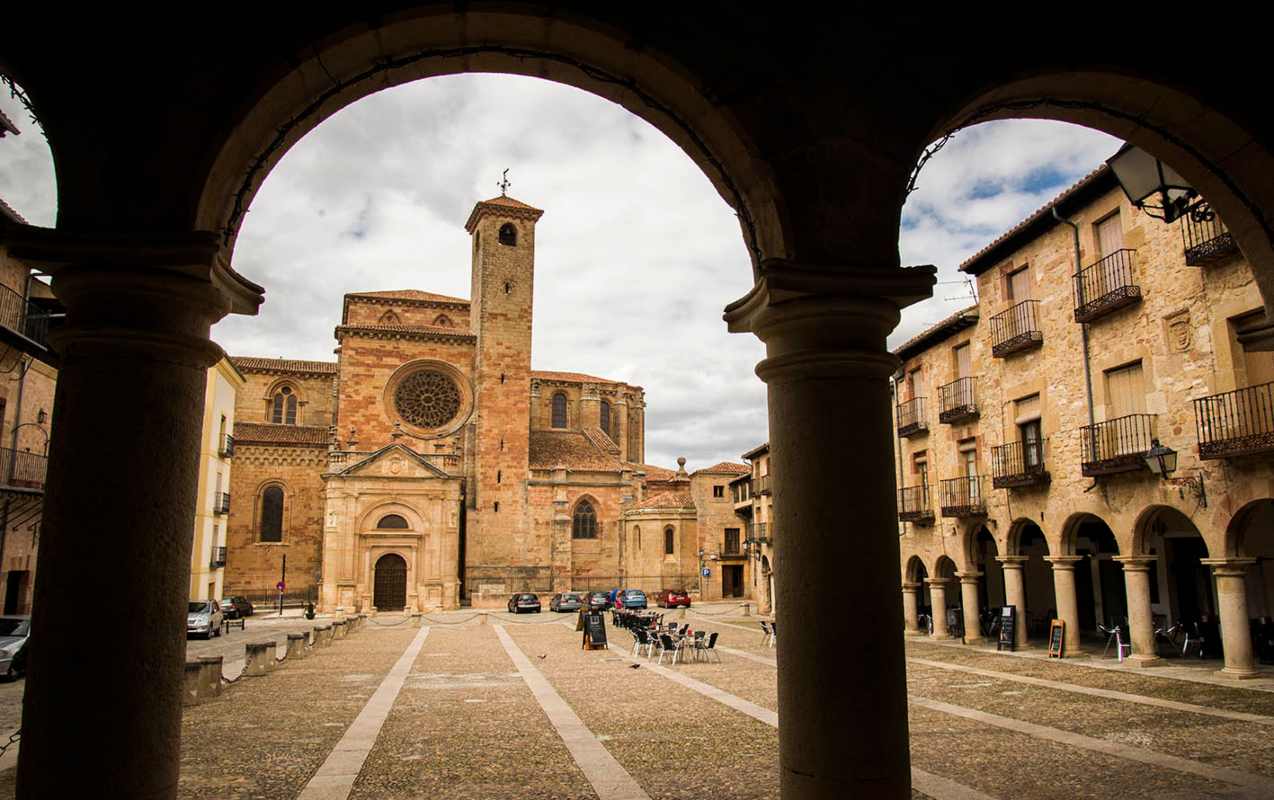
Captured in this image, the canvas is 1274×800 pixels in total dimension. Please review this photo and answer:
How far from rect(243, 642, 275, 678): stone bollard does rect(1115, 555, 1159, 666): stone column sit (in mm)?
14803

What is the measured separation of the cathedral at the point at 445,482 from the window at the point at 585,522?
12cm

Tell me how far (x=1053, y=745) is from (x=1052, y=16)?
7.11 m

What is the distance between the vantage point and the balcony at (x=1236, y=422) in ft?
42.2

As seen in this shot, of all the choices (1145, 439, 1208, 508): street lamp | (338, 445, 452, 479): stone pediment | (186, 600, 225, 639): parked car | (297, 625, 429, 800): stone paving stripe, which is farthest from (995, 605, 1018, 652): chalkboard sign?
(338, 445, 452, 479): stone pediment

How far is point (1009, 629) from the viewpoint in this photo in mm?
18344

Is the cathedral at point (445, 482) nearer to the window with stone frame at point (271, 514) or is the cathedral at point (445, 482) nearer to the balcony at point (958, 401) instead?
the window with stone frame at point (271, 514)

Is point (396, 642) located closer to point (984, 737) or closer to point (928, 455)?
point (928, 455)

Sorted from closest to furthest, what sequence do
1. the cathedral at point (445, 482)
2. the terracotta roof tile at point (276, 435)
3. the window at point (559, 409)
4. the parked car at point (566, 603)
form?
the parked car at point (566, 603) → the cathedral at point (445, 482) → the terracotta roof tile at point (276, 435) → the window at point (559, 409)

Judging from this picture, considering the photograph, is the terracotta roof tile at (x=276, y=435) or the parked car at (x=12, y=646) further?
the terracotta roof tile at (x=276, y=435)

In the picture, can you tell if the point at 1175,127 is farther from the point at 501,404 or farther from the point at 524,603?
→ the point at 501,404

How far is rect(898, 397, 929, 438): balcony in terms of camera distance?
22530mm

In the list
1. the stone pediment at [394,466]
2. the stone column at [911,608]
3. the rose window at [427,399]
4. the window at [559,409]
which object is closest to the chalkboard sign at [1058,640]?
the stone column at [911,608]

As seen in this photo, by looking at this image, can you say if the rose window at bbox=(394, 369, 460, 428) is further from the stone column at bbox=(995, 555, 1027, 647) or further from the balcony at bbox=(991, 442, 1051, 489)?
the stone column at bbox=(995, 555, 1027, 647)

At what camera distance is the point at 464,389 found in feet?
150
